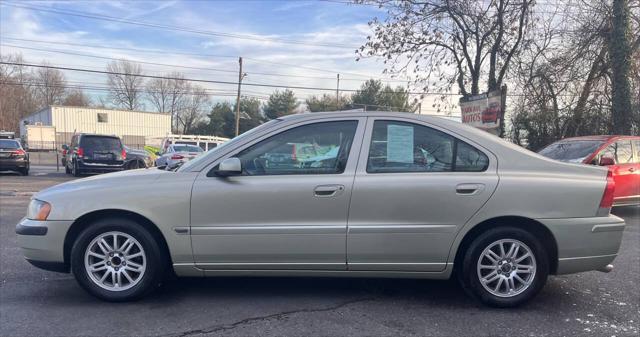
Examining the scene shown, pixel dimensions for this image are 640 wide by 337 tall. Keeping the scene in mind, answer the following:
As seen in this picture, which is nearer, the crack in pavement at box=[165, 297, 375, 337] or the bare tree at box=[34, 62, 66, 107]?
the crack in pavement at box=[165, 297, 375, 337]

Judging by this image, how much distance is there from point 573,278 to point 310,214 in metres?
2.99

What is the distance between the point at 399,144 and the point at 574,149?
6360 mm

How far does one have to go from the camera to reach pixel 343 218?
3.70m

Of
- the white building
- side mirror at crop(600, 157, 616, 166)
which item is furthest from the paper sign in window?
the white building

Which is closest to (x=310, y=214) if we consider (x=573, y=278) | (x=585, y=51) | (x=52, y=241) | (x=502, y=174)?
(x=502, y=174)

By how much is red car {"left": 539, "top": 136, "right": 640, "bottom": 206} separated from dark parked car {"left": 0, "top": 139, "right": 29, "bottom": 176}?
17.8m

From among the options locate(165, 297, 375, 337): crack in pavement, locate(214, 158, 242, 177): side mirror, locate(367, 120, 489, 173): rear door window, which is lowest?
locate(165, 297, 375, 337): crack in pavement

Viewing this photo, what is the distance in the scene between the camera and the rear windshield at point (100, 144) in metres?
16.2

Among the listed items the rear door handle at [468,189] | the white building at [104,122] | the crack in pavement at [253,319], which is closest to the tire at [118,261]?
the crack in pavement at [253,319]

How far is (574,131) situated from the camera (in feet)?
51.2

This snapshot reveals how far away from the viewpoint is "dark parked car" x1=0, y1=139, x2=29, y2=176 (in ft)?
55.0

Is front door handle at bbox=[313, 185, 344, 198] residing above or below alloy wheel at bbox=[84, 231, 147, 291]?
above

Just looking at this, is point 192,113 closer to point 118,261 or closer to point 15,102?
point 15,102

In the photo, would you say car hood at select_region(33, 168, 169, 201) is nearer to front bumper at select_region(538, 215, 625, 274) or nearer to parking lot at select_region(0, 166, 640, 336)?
parking lot at select_region(0, 166, 640, 336)
